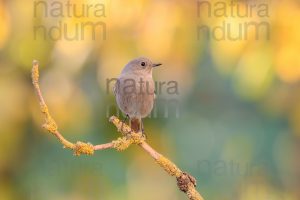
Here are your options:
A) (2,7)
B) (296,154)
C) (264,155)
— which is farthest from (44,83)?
(296,154)

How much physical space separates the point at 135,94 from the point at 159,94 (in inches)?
80.6

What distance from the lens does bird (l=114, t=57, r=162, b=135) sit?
11.5ft

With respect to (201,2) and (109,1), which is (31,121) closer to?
(109,1)

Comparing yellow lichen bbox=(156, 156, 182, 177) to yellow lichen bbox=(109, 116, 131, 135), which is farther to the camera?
yellow lichen bbox=(109, 116, 131, 135)

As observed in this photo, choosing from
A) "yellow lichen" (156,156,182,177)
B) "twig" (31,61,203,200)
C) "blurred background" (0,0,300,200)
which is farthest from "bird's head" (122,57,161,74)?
"yellow lichen" (156,156,182,177)

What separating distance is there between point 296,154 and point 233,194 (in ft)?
2.97

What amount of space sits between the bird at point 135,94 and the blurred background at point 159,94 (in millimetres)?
1363

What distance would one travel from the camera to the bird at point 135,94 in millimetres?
3510

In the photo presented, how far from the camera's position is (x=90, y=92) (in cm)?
541

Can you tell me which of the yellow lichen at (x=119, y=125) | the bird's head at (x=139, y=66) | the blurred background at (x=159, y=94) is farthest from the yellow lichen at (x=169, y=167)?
the blurred background at (x=159, y=94)

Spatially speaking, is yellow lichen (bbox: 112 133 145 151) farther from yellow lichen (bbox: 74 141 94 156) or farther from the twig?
yellow lichen (bbox: 74 141 94 156)

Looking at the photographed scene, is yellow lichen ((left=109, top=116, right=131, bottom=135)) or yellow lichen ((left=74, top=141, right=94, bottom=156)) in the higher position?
yellow lichen ((left=109, top=116, right=131, bottom=135))

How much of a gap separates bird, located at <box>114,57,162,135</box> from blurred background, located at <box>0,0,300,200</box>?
1363 mm

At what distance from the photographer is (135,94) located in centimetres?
356
